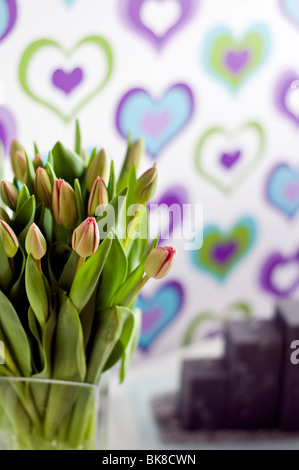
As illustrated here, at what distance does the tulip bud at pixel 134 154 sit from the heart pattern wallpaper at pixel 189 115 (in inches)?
10.0

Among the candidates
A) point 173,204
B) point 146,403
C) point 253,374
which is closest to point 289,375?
point 253,374

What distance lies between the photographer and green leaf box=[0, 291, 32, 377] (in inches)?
19.6

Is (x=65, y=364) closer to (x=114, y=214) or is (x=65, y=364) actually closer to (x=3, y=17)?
(x=114, y=214)

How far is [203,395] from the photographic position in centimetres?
82

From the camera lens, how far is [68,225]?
52 centimetres

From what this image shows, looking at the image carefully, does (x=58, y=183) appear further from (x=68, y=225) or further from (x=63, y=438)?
(x=63, y=438)

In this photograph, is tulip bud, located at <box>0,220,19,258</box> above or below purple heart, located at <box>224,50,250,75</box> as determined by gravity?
below

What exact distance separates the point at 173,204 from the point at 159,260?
1.58ft

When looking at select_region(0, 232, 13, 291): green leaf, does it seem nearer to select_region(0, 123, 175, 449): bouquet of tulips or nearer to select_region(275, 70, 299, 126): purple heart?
select_region(0, 123, 175, 449): bouquet of tulips

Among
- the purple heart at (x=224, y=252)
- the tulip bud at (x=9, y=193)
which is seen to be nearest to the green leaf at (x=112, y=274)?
the tulip bud at (x=9, y=193)

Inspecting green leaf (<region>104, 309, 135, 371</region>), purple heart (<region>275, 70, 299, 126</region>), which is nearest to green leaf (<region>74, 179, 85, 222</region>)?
green leaf (<region>104, 309, 135, 371</region>)

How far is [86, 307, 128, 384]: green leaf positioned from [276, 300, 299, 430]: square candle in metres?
0.34

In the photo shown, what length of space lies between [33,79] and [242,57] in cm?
33

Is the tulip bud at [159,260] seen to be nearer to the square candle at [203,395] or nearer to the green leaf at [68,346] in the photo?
the green leaf at [68,346]
